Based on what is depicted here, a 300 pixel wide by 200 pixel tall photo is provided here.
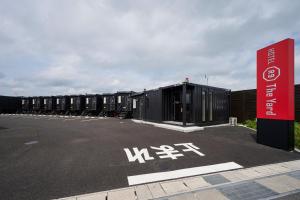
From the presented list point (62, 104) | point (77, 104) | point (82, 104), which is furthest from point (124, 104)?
point (62, 104)

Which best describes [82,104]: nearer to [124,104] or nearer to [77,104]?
[77,104]

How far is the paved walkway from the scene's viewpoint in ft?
9.04

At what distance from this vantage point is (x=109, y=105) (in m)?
21.4

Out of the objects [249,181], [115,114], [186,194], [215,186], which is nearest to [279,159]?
[249,181]

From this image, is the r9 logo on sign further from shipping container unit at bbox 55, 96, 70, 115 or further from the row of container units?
shipping container unit at bbox 55, 96, 70, 115

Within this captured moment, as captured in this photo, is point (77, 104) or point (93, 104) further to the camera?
point (77, 104)

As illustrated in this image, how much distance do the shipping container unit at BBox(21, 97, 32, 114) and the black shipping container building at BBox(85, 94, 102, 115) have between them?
1312cm

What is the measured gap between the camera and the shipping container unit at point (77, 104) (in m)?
23.9

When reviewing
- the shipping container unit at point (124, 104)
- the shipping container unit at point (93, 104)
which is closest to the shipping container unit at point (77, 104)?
the shipping container unit at point (93, 104)

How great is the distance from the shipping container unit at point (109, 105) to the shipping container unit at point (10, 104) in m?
19.3

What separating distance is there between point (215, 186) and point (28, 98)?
34.8 metres

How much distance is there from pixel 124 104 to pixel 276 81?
635 inches

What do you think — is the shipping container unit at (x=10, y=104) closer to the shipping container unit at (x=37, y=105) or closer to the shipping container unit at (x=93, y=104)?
the shipping container unit at (x=37, y=105)

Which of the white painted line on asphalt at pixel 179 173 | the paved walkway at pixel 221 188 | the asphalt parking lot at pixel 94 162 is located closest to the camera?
the paved walkway at pixel 221 188
